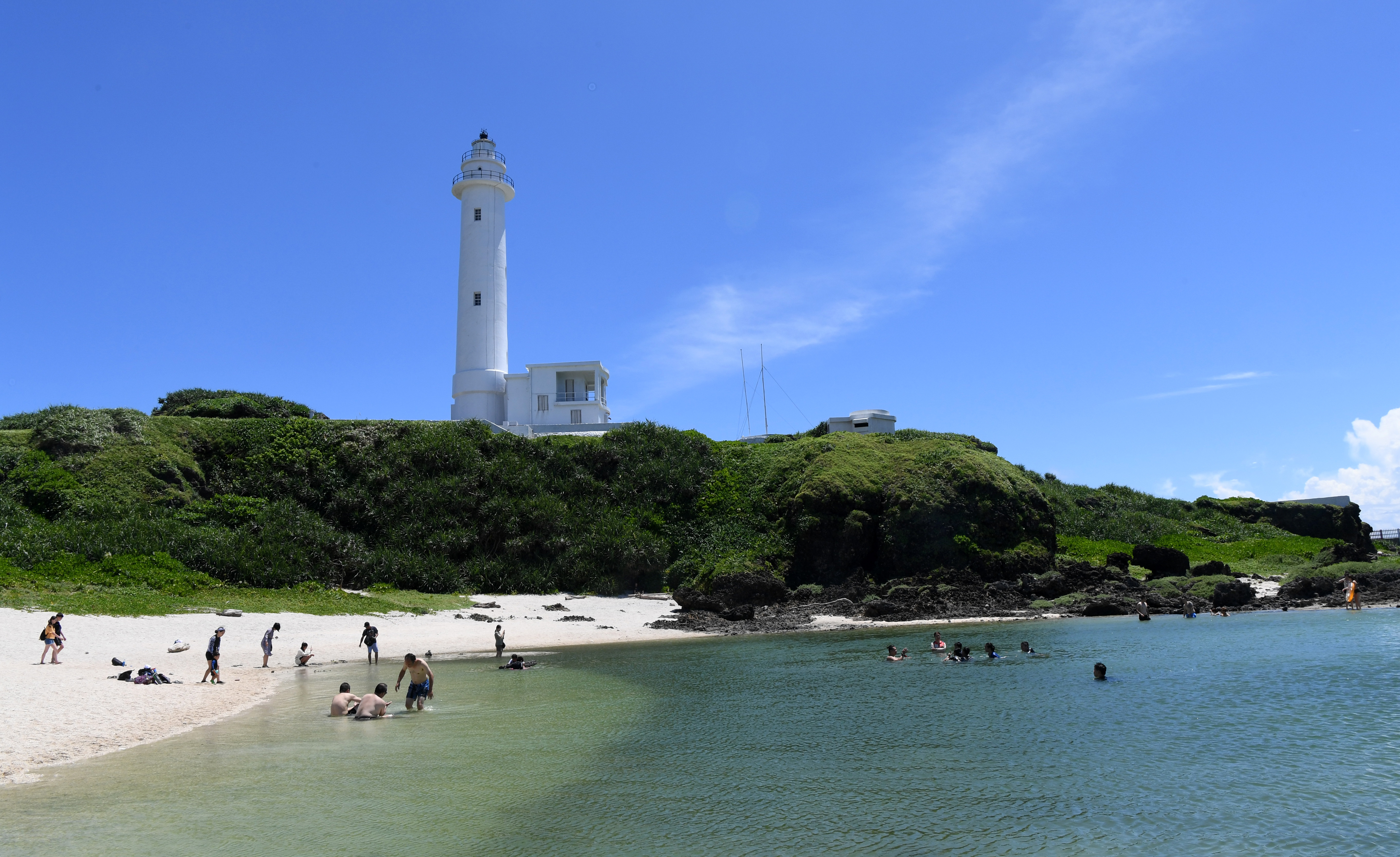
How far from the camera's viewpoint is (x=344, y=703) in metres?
16.0

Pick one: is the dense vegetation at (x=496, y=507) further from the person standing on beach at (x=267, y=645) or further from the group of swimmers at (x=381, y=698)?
the group of swimmers at (x=381, y=698)

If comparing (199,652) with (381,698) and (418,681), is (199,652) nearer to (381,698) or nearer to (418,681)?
(381,698)

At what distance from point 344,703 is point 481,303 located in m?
38.6

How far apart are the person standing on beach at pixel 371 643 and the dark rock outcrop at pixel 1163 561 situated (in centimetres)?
3664

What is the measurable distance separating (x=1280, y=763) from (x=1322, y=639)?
605 inches

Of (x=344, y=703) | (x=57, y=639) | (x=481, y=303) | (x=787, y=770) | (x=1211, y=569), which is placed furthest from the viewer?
(x=481, y=303)

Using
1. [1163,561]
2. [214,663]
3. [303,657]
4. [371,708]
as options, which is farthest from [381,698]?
[1163,561]

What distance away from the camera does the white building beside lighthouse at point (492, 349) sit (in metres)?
51.8

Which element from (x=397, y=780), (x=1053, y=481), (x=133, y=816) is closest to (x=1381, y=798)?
(x=397, y=780)

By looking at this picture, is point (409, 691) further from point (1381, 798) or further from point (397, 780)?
point (1381, 798)

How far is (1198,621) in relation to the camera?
29.8 metres

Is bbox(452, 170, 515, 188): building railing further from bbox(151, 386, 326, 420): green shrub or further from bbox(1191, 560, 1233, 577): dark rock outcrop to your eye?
bbox(1191, 560, 1233, 577): dark rock outcrop

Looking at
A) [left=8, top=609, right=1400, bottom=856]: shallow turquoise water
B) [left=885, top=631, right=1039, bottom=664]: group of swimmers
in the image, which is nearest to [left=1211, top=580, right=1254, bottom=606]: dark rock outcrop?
[left=8, top=609, right=1400, bottom=856]: shallow turquoise water

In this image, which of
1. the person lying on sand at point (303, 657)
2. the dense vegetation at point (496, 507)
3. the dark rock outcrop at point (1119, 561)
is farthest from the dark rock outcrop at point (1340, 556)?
the person lying on sand at point (303, 657)
